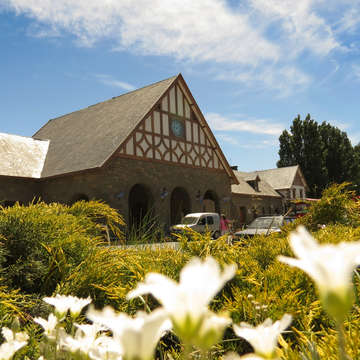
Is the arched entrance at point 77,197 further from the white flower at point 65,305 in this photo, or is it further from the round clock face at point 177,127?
the white flower at point 65,305

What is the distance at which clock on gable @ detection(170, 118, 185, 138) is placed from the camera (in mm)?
22031

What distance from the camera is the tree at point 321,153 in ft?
158

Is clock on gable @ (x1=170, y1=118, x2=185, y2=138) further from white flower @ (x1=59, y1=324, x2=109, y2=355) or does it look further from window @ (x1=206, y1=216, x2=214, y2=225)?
white flower @ (x1=59, y1=324, x2=109, y2=355)

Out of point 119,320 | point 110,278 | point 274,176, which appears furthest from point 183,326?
point 274,176

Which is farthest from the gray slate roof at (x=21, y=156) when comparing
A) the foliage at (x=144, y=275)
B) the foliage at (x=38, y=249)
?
the foliage at (x=144, y=275)

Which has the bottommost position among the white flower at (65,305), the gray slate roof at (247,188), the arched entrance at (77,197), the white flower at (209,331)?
the white flower at (65,305)

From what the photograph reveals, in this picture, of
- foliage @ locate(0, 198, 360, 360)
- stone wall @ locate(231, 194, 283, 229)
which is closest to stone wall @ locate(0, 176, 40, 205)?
stone wall @ locate(231, 194, 283, 229)

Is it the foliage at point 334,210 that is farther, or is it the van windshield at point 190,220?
the van windshield at point 190,220

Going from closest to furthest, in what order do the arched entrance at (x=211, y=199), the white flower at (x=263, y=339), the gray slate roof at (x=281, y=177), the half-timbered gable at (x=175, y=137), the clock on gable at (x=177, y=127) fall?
the white flower at (x=263, y=339)
the half-timbered gable at (x=175, y=137)
the clock on gable at (x=177, y=127)
the arched entrance at (x=211, y=199)
the gray slate roof at (x=281, y=177)

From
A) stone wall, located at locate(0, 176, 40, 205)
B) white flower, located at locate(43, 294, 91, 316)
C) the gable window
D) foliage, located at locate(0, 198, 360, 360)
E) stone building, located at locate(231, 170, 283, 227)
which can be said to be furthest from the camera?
the gable window

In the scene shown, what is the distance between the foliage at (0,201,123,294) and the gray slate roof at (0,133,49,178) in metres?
16.6

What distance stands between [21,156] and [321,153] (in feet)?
128

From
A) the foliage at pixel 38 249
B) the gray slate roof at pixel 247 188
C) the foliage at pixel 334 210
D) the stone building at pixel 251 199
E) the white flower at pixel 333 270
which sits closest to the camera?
the white flower at pixel 333 270

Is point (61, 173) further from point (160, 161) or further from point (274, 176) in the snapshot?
point (274, 176)
